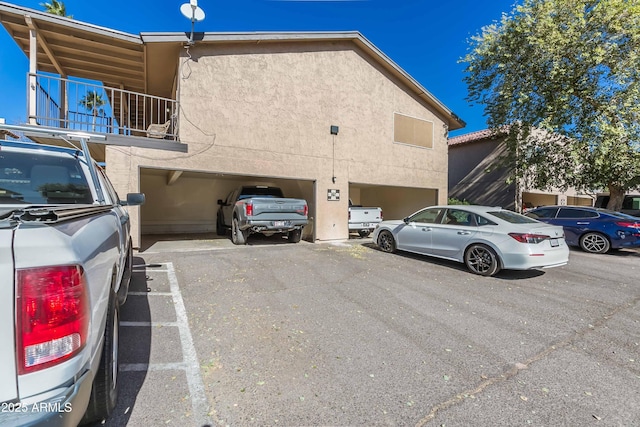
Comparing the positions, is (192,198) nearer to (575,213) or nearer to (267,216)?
(267,216)

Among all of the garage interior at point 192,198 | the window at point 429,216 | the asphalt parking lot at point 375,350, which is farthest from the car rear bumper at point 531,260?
the garage interior at point 192,198

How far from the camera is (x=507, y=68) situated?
12.7 meters

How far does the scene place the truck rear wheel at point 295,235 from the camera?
32.1 feet

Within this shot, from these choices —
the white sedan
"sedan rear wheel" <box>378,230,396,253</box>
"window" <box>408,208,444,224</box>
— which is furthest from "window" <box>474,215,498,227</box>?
"sedan rear wheel" <box>378,230,396,253</box>

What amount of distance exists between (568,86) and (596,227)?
5.65 meters

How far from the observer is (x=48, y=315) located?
4.14ft

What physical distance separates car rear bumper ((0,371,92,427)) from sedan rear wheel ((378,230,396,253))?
25.2 ft

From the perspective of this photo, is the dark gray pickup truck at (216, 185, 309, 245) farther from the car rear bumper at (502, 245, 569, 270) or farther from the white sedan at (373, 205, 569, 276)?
the car rear bumper at (502, 245, 569, 270)

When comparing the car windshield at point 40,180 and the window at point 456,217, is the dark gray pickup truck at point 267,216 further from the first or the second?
the car windshield at point 40,180

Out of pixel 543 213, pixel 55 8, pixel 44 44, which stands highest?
pixel 55 8

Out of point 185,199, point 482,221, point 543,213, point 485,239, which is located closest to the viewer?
point 485,239

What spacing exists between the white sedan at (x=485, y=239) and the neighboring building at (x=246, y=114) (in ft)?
12.1

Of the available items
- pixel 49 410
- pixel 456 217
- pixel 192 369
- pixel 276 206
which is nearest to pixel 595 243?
pixel 456 217

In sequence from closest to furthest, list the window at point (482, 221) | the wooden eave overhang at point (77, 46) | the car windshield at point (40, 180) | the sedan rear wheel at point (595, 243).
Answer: the car windshield at point (40, 180)
the window at point (482, 221)
the wooden eave overhang at point (77, 46)
the sedan rear wheel at point (595, 243)
